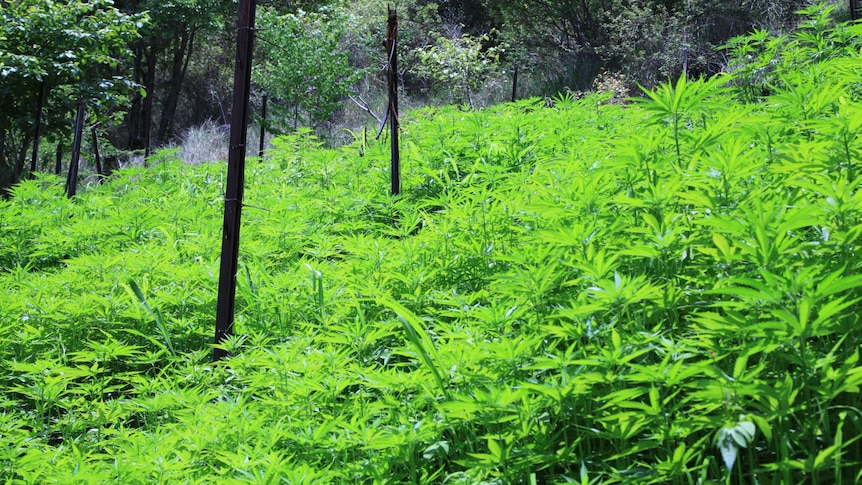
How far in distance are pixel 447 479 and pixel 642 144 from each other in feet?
4.35

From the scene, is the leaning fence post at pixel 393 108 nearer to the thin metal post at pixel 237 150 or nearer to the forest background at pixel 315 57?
the thin metal post at pixel 237 150

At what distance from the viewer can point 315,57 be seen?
36.9 ft

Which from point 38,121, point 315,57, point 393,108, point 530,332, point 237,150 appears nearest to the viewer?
point 530,332

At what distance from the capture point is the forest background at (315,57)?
23.2ft

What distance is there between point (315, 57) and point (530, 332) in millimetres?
10261

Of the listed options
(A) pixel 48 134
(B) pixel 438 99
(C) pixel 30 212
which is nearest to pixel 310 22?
(B) pixel 438 99

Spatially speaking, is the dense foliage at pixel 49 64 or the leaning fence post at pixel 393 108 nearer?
the leaning fence post at pixel 393 108

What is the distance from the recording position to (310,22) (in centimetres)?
1369

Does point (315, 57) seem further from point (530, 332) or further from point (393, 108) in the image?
point (530, 332)

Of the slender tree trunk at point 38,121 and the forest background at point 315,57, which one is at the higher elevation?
the forest background at point 315,57

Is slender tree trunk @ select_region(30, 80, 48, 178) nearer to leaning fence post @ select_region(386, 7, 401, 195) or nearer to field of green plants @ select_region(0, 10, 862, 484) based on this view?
field of green plants @ select_region(0, 10, 862, 484)

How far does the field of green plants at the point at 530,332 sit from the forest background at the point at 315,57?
4327 mm

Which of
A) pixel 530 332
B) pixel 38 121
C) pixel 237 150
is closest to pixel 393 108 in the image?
pixel 237 150

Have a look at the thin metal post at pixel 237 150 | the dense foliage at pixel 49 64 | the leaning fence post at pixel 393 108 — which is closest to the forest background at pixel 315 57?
the dense foliage at pixel 49 64
